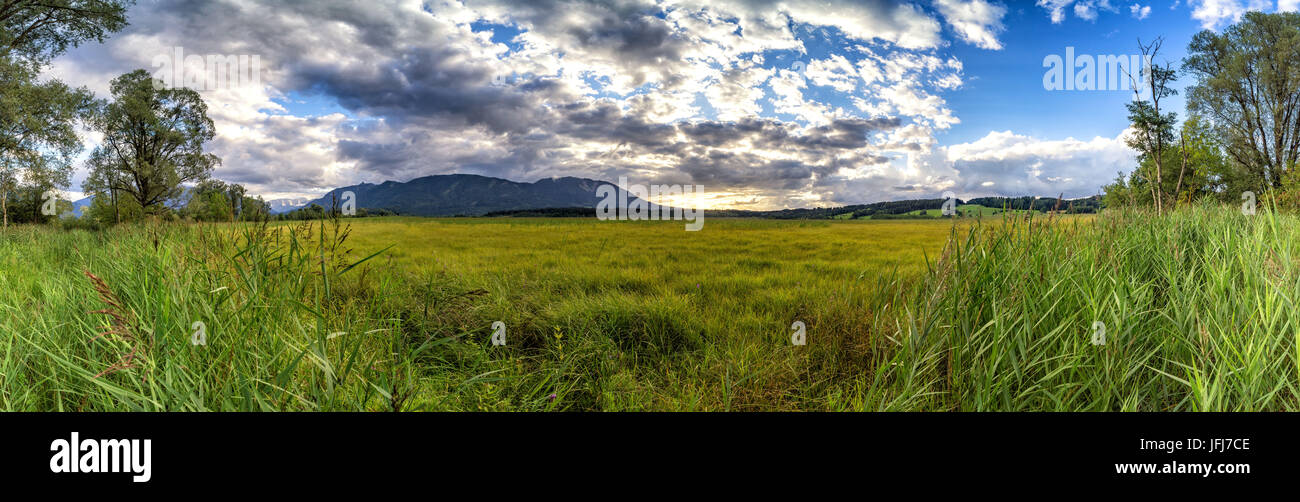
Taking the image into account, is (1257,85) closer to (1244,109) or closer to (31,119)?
(1244,109)

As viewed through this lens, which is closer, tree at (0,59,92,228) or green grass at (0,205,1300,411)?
green grass at (0,205,1300,411)

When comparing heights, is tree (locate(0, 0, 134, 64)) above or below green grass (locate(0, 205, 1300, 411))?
above

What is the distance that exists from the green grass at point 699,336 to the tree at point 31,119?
16.6 m

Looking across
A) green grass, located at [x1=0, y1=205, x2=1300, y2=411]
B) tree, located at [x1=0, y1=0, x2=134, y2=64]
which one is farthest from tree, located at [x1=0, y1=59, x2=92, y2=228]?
green grass, located at [x1=0, y1=205, x2=1300, y2=411]

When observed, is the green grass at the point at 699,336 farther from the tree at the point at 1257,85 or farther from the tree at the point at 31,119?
the tree at the point at 1257,85

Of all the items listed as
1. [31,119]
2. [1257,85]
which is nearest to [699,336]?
[31,119]

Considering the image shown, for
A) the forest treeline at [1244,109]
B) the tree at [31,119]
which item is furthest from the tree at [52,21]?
the forest treeline at [1244,109]

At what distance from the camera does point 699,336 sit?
383cm

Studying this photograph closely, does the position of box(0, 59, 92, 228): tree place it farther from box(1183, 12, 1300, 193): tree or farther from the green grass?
box(1183, 12, 1300, 193): tree

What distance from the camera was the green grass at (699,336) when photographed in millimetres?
2326

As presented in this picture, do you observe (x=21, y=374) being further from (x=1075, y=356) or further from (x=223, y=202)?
(x=1075, y=356)

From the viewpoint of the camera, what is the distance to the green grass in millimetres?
2326

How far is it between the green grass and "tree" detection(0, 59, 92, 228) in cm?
1660
